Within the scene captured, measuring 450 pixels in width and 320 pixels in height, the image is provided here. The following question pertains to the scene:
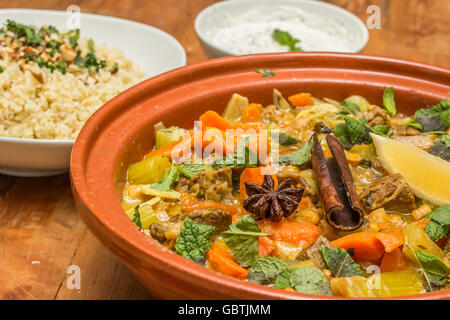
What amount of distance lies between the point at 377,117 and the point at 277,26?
149cm

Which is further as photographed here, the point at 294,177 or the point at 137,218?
the point at 294,177

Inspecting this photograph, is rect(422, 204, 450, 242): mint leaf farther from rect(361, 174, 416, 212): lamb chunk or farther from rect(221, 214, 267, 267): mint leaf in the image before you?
rect(221, 214, 267, 267): mint leaf

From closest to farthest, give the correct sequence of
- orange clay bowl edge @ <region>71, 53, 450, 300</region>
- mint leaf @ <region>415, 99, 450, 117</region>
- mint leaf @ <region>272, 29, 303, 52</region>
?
orange clay bowl edge @ <region>71, 53, 450, 300</region> < mint leaf @ <region>415, 99, 450, 117</region> < mint leaf @ <region>272, 29, 303, 52</region>

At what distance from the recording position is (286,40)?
3.35 meters

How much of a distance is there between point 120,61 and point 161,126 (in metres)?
1.02

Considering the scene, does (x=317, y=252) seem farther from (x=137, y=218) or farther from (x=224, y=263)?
(x=137, y=218)

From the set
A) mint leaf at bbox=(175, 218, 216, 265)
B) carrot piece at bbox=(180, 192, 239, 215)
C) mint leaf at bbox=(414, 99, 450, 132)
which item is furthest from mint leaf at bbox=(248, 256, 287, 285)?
mint leaf at bbox=(414, 99, 450, 132)

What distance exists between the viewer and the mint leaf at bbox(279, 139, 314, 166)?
2.06 metres

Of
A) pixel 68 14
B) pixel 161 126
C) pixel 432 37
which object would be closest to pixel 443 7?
pixel 432 37

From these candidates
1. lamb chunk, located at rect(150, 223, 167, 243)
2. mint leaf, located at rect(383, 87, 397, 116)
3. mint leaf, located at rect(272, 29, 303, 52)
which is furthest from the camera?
mint leaf, located at rect(272, 29, 303, 52)

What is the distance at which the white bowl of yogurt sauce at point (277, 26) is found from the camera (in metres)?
3.36

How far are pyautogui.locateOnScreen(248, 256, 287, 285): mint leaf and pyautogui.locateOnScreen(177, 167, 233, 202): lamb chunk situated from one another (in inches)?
12.0

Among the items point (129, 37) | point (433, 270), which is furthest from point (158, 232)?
point (129, 37)

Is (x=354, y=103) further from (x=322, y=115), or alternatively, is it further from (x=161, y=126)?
(x=161, y=126)
